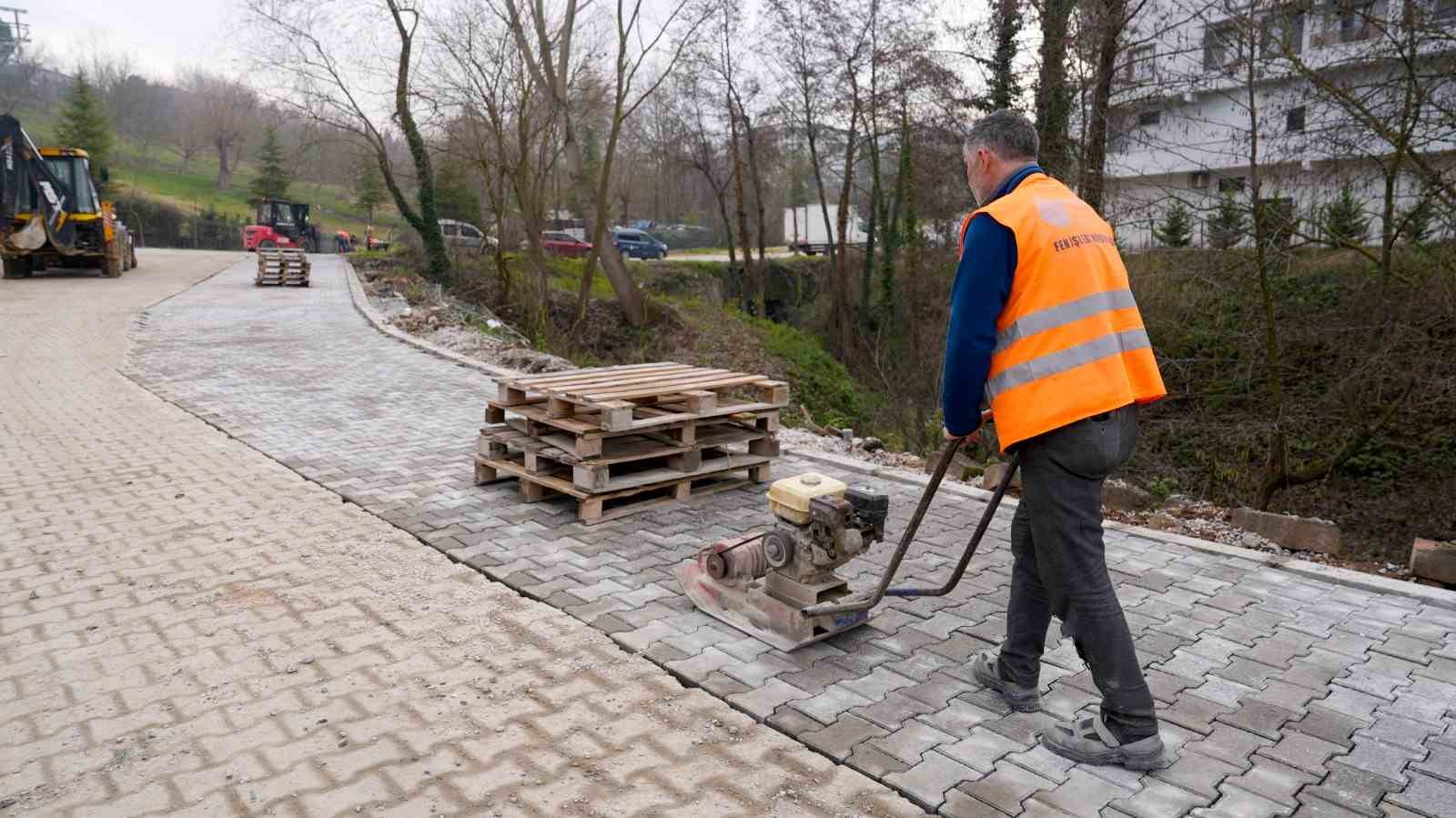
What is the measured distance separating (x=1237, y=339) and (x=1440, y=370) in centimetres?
172

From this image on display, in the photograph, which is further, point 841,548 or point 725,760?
point 841,548

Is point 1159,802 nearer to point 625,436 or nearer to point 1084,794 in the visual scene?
point 1084,794

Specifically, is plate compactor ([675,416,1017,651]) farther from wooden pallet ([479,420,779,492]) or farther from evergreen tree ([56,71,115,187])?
evergreen tree ([56,71,115,187])

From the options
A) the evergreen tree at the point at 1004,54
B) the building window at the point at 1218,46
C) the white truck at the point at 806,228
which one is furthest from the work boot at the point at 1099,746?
the white truck at the point at 806,228

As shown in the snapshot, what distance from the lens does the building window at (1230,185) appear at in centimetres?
916

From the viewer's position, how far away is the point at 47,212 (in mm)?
21922

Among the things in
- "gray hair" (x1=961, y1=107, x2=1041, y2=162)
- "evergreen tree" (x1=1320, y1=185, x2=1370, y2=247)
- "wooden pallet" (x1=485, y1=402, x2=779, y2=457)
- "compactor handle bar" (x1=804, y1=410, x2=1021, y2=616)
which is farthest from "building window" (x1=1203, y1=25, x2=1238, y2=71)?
"compactor handle bar" (x1=804, y1=410, x2=1021, y2=616)

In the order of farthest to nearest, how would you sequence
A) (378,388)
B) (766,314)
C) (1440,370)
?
(766,314)
(378,388)
(1440,370)

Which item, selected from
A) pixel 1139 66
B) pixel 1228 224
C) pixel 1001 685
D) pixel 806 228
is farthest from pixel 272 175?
pixel 1001 685

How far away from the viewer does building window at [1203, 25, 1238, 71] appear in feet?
27.9

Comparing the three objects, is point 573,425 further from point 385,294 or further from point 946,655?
point 385,294

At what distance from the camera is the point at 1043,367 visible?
3119 mm

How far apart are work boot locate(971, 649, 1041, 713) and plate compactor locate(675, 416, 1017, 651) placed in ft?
1.00

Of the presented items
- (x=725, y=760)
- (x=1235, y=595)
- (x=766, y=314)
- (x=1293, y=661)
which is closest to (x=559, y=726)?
(x=725, y=760)
